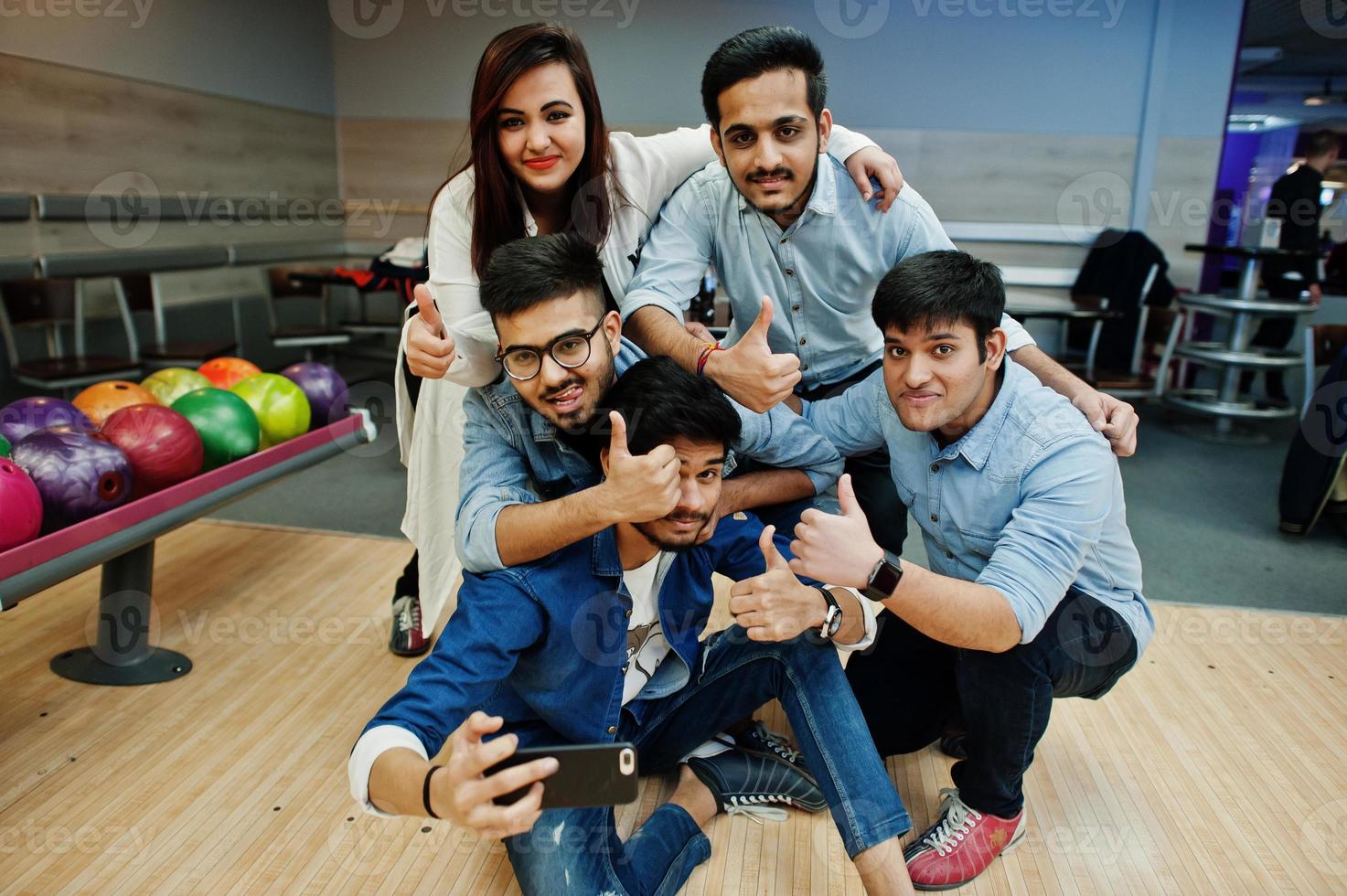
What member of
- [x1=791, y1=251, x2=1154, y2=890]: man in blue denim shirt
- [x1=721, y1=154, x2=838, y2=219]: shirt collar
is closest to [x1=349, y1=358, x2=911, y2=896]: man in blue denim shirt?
[x1=791, y1=251, x2=1154, y2=890]: man in blue denim shirt

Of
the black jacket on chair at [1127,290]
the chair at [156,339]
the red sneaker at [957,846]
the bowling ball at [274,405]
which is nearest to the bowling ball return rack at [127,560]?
the bowling ball at [274,405]

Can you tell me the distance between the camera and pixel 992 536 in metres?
1.68

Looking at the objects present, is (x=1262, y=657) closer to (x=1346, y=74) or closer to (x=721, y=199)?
(x=721, y=199)

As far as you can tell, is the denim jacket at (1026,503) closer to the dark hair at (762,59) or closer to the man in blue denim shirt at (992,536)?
the man in blue denim shirt at (992,536)

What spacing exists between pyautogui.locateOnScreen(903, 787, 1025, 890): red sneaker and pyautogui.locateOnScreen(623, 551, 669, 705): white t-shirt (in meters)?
0.59

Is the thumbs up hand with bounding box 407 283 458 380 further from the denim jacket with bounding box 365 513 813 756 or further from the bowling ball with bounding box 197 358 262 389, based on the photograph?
the bowling ball with bounding box 197 358 262 389

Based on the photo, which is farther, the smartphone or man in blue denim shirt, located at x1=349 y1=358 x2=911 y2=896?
man in blue denim shirt, located at x1=349 y1=358 x2=911 y2=896

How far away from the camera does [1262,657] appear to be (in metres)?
2.57

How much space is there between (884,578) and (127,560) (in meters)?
2.06

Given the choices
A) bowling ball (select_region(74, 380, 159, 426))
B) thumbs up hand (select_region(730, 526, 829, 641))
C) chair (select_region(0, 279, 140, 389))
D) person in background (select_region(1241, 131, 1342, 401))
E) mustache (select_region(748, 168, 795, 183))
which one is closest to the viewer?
thumbs up hand (select_region(730, 526, 829, 641))

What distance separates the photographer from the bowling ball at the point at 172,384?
2916mm

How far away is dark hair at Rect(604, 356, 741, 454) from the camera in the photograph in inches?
59.2

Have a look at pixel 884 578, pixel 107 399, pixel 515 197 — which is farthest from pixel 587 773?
pixel 107 399

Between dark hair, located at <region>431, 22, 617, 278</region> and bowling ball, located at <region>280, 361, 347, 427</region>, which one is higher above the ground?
dark hair, located at <region>431, 22, 617, 278</region>
